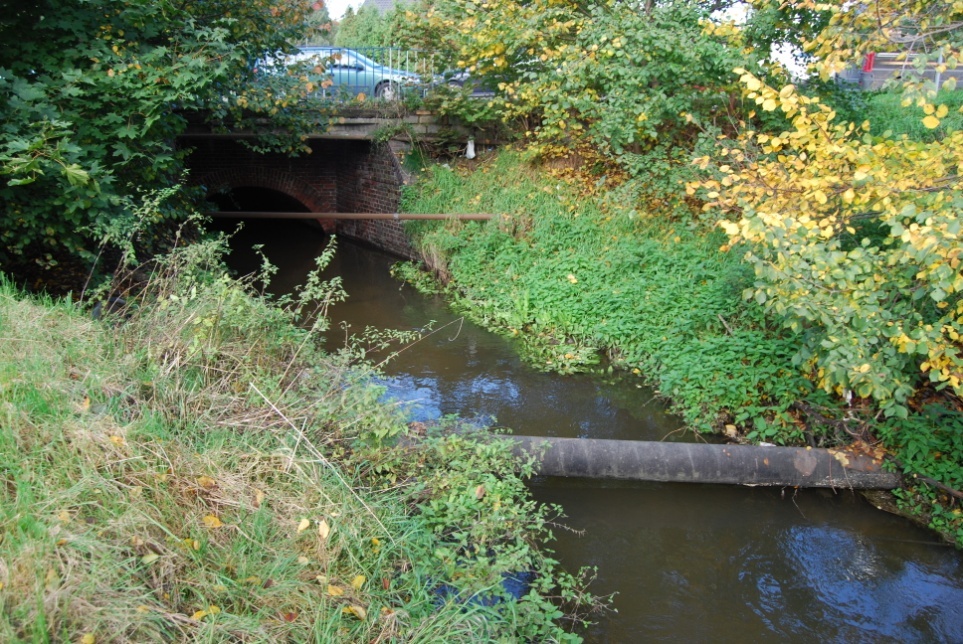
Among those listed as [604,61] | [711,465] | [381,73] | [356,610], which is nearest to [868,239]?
[711,465]

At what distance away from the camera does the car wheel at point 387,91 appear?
12.9 m

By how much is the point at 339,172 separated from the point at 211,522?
1272cm

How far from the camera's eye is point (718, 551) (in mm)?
5125

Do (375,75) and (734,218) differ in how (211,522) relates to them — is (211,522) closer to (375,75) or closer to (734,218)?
(734,218)

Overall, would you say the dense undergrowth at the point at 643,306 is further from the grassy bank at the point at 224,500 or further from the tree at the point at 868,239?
the grassy bank at the point at 224,500

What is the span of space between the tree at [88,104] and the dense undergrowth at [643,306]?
179 inches

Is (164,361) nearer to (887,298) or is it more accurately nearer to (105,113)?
(105,113)

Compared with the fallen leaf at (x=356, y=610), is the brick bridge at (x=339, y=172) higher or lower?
higher

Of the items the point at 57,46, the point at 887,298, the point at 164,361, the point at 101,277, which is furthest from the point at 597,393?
the point at 57,46

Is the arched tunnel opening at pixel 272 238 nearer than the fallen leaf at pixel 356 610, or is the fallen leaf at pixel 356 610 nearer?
the fallen leaf at pixel 356 610

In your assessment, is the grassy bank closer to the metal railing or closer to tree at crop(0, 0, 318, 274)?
tree at crop(0, 0, 318, 274)

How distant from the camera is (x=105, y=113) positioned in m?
6.77

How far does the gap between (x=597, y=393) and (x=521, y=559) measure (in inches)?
144

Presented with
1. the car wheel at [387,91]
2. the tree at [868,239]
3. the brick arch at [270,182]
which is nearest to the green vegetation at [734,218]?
the tree at [868,239]
